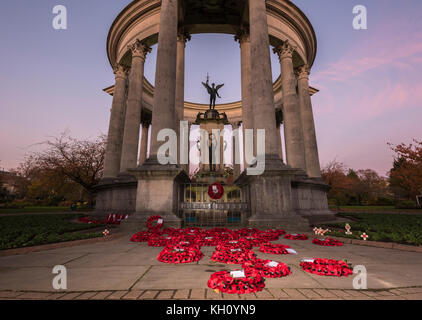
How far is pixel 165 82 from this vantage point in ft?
42.6

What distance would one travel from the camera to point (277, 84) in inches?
1124

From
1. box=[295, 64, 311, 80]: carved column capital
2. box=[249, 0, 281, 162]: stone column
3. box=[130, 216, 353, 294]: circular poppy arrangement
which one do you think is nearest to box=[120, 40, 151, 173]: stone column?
box=[249, 0, 281, 162]: stone column

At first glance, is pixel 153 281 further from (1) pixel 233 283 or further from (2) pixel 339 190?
(2) pixel 339 190

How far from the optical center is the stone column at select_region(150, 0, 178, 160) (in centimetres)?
1240

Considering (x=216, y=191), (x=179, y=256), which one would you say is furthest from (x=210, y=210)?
(x=179, y=256)

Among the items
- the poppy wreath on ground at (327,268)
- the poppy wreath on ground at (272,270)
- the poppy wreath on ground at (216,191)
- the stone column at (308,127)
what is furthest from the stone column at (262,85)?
the stone column at (308,127)

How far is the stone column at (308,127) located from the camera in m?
20.6

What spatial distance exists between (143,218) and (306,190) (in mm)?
12467

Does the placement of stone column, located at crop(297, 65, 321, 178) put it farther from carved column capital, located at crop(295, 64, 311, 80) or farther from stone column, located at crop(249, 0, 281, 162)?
stone column, located at crop(249, 0, 281, 162)

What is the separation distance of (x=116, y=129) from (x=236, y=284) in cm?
2154

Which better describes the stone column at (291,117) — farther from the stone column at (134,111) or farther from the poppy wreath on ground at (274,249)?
the poppy wreath on ground at (274,249)

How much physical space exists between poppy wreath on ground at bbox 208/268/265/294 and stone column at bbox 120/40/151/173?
54.0ft

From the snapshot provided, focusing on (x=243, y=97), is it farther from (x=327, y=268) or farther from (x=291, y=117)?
(x=327, y=268)
